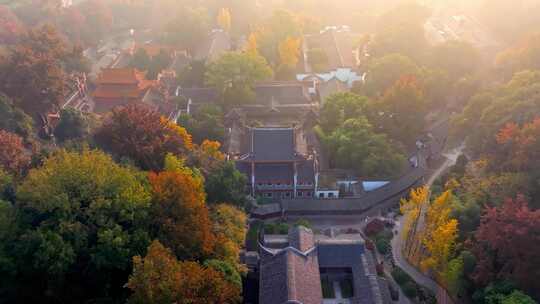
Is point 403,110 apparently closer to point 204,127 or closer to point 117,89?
point 204,127

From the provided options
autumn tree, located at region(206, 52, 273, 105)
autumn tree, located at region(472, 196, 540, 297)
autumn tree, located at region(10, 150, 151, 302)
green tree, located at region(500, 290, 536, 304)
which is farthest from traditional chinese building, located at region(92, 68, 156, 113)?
green tree, located at region(500, 290, 536, 304)

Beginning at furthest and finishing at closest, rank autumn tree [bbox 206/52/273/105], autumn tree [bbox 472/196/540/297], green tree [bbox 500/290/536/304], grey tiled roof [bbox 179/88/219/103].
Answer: grey tiled roof [bbox 179/88/219/103], autumn tree [bbox 206/52/273/105], autumn tree [bbox 472/196/540/297], green tree [bbox 500/290/536/304]

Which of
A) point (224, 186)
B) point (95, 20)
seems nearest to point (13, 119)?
point (224, 186)

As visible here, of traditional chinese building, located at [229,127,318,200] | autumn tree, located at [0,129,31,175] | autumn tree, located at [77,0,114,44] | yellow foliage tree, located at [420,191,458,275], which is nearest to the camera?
yellow foliage tree, located at [420,191,458,275]

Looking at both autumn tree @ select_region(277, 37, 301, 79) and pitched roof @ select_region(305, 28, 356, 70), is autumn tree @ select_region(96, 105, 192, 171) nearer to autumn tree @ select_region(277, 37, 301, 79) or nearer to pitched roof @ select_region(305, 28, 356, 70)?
autumn tree @ select_region(277, 37, 301, 79)

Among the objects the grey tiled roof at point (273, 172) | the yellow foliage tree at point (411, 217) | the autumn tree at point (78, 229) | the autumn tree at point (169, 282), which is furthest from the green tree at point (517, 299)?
the autumn tree at point (78, 229)

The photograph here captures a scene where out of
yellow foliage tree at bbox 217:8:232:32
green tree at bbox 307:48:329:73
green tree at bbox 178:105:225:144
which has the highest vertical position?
yellow foliage tree at bbox 217:8:232:32

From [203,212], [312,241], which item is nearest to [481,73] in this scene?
[312,241]
